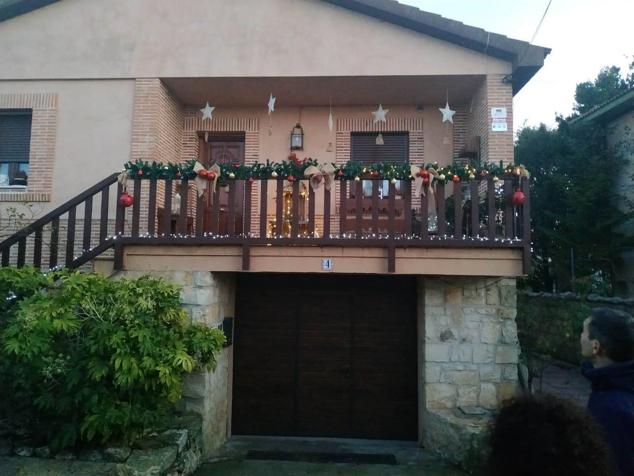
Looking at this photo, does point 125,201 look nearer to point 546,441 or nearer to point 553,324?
point 546,441

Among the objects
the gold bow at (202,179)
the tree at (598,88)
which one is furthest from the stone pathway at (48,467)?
the tree at (598,88)

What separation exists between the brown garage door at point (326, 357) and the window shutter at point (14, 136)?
4339mm

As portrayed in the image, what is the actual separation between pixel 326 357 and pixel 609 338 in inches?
214

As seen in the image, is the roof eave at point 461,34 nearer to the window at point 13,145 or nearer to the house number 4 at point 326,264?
the house number 4 at point 326,264

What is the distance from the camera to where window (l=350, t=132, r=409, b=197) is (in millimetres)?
8797

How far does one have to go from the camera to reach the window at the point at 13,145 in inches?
330

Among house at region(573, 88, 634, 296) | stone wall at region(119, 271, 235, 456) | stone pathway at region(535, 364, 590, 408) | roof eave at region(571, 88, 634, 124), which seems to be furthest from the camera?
house at region(573, 88, 634, 296)

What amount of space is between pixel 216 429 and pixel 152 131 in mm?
4498

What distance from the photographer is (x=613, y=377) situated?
7.14 feet

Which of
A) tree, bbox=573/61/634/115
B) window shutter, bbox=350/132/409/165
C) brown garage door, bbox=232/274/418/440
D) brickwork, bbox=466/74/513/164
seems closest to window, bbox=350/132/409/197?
window shutter, bbox=350/132/409/165

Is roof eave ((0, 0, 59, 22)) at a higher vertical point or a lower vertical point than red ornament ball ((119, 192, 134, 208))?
higher

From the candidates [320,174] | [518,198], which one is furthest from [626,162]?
[320,174]

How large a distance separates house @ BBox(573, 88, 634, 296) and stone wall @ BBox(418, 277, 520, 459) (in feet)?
23.9

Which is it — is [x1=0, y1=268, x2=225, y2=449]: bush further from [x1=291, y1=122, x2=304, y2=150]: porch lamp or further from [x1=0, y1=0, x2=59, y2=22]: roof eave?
[x1=0, y1=0, x2=59, y2=22]: roof eave
